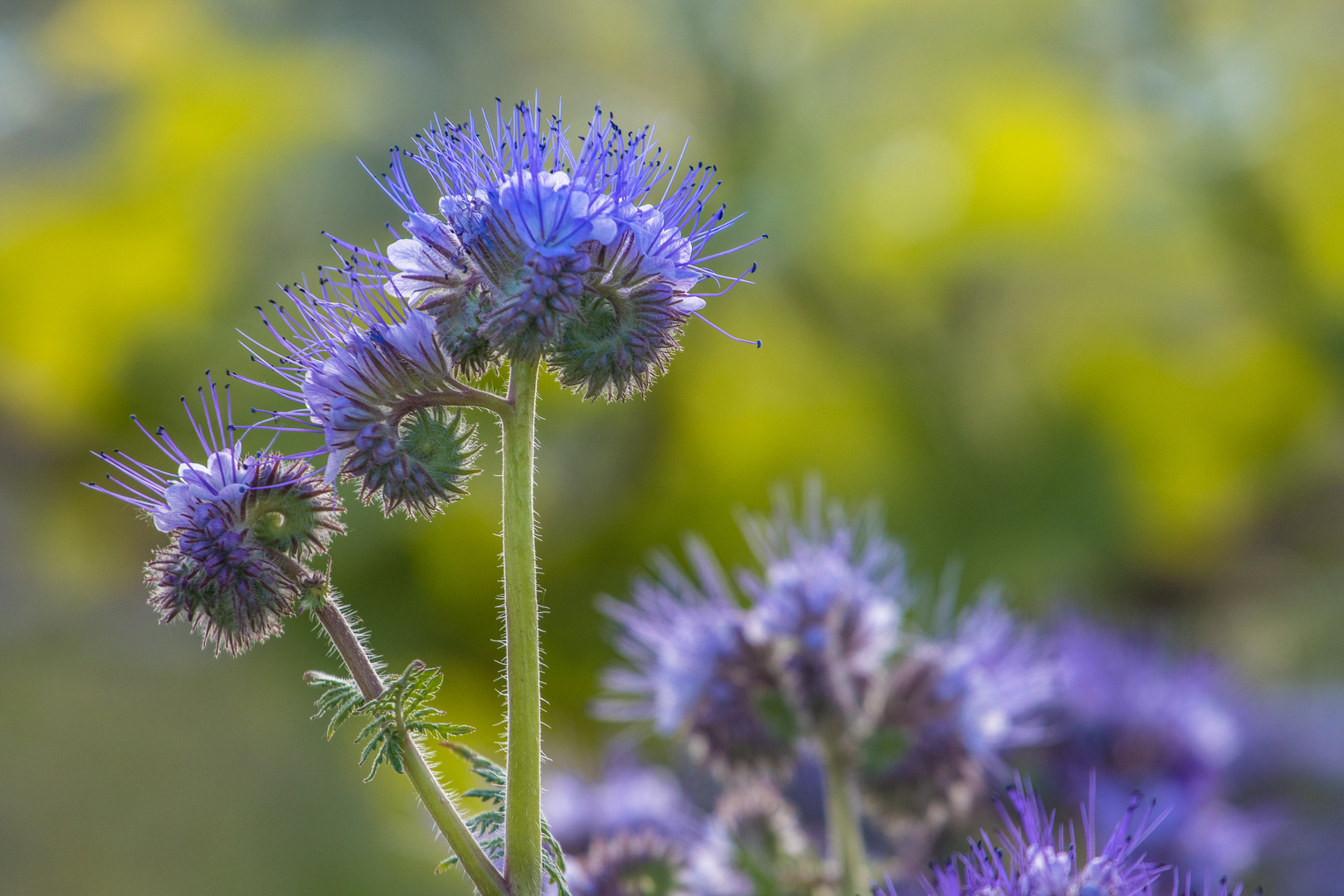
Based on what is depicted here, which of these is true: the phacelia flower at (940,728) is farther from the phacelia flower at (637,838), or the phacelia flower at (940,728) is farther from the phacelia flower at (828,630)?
the phacelia flower at (637,838)

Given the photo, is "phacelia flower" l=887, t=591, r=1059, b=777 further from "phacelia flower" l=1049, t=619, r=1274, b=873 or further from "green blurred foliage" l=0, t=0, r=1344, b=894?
"green blurred foliage" l=0, t=0, r=1344, b=894

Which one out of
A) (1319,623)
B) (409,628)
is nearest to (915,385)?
(1319,623)

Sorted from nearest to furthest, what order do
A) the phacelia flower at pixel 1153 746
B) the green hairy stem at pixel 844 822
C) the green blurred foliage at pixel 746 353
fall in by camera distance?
the green hairy stem at pixel 844 822 < the phacelia flower at pixel 1153 746 < the green blurred foliage at pixel 746 353

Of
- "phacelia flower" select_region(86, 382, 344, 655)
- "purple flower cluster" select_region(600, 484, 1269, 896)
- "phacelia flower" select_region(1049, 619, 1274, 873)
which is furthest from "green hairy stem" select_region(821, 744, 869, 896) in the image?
"phacelia flower" select_region(86, 382, 344, 655)

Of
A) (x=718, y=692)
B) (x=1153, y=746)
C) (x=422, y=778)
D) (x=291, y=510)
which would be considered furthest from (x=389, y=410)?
(x=1153, y=746)

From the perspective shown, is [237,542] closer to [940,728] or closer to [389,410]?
[389,410]

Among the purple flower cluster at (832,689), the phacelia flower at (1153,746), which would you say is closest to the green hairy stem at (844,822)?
the purple flower cluster at (832,689)
